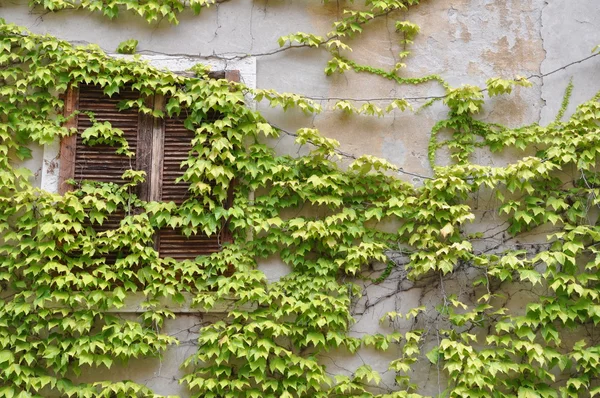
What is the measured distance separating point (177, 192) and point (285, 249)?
3.35ft

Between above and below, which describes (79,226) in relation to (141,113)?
below

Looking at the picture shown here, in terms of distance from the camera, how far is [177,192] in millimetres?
5785

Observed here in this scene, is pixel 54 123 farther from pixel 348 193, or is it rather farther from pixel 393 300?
pixel 393 300

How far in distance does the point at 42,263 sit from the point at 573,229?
4.27 meters

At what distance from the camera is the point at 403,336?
225 inches

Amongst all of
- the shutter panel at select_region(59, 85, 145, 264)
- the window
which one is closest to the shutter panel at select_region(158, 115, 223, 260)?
the window

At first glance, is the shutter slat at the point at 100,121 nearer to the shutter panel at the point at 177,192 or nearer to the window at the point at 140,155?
the window at the point at 140,155

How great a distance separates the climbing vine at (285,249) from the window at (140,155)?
8 cm

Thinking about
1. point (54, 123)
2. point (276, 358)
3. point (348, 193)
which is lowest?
point (276, 358)

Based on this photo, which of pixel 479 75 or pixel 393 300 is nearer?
pixel 393 300

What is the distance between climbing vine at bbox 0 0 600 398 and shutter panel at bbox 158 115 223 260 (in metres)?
0.09

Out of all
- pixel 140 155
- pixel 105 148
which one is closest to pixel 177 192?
pixel 140 155

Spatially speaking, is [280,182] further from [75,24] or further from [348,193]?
[75,24]

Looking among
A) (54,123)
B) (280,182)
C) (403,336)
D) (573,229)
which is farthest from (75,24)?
(573,229)
